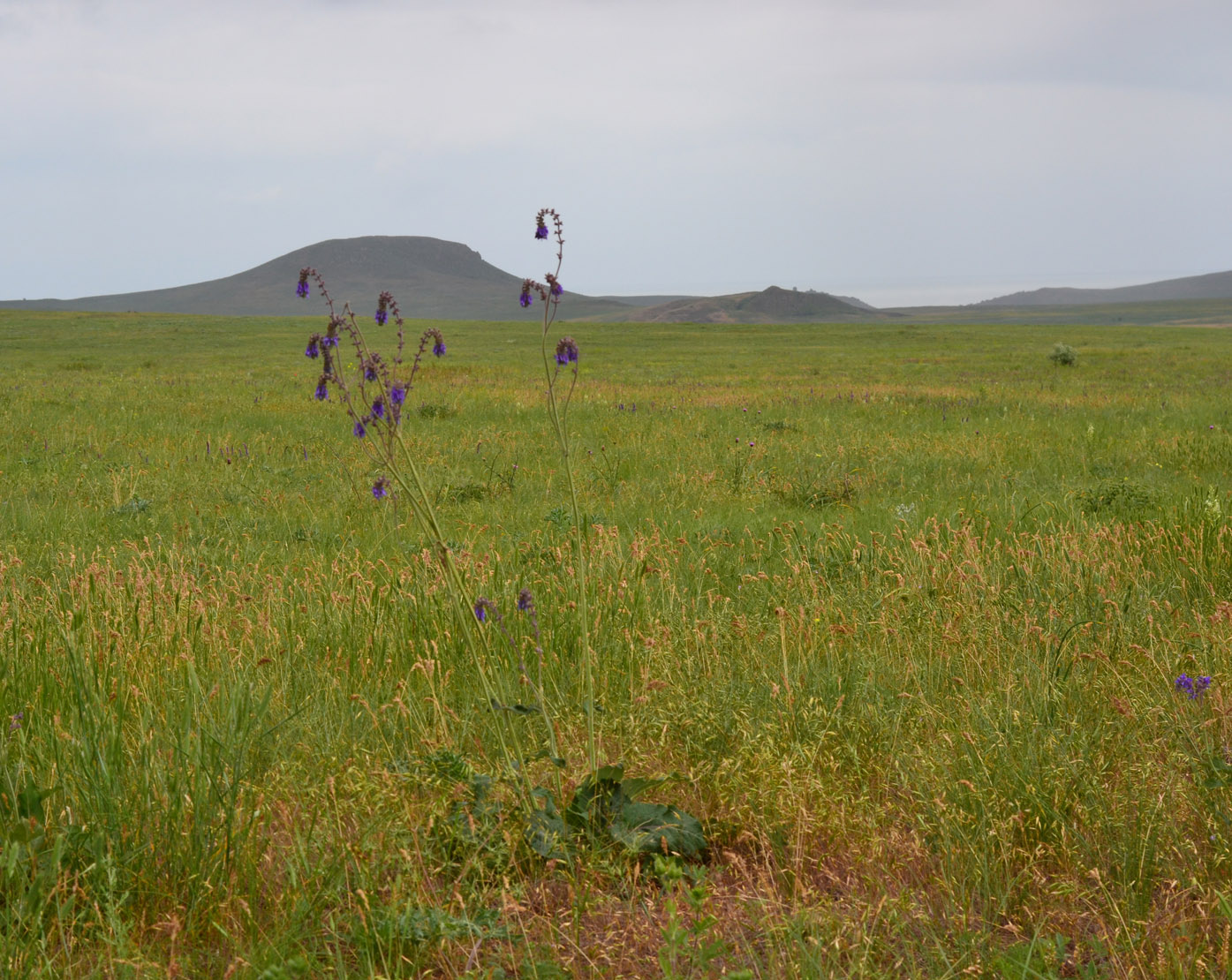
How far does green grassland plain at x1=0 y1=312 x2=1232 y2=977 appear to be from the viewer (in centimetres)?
220

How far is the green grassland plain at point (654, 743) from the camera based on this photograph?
2195 millimetres

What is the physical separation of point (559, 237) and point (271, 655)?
2.22 meters

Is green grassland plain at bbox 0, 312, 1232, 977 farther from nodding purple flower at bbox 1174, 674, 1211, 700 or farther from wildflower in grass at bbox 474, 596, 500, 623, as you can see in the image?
wildflower in grass at bbox 474, 596, 500, 623

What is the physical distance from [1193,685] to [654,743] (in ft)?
6.26

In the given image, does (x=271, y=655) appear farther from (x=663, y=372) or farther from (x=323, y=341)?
(x=663, y=372)

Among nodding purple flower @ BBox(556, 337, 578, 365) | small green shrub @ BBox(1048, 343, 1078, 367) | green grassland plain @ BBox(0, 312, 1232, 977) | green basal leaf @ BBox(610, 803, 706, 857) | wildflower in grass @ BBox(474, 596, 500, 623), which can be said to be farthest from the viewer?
small green shrub @ BBox(1048, 343, 1078, 367)

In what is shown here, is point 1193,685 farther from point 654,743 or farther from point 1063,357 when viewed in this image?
point 1063,357

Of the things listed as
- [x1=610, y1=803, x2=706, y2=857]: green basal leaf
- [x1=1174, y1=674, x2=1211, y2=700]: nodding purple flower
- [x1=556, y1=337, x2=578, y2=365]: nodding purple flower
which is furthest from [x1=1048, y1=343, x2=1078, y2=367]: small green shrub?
[x1=610, y1=803, x2=706, y2=857]: green basal leaf

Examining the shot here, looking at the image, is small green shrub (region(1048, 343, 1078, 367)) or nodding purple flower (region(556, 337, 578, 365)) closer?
nodding purple flower (region(556, 337, 578, 365))

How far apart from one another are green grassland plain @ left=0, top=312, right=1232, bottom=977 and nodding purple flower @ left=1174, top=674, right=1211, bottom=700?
0.05 metres

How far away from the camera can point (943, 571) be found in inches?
200

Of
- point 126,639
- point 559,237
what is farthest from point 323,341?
point 126,639

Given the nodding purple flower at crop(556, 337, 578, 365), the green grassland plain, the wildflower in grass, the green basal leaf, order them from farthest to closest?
the nodding purple flower at crop(556, 337, 578, 365)
the wildflower in grass
the green basal leaf
the green grassland plain

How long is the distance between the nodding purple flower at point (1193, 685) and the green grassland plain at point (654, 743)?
49mm
